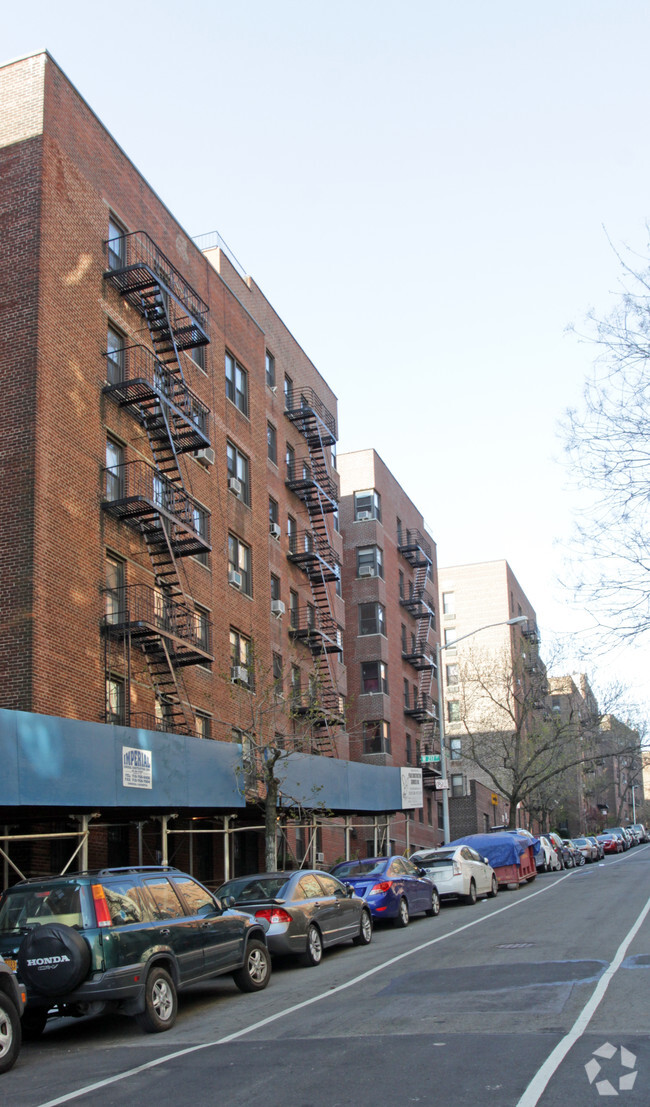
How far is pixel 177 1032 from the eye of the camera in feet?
35.3

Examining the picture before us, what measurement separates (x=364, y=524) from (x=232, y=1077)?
129 ft

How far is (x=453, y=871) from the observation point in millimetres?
24828

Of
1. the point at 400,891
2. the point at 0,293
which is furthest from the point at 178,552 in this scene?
the point at 400,891

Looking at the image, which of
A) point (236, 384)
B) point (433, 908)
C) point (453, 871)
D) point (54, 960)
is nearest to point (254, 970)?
point (54, 960)

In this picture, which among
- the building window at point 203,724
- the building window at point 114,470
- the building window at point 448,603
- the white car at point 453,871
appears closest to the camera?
the building window at point 114,470

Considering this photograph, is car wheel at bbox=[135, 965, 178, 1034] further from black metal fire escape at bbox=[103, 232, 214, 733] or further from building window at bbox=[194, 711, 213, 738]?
building window at bbox=[194, 711, 213, 738]

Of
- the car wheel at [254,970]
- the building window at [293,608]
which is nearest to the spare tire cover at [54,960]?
the car wheel at [254,970]

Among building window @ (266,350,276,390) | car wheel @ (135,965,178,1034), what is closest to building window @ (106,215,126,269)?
building window @ (266,350,276,390)

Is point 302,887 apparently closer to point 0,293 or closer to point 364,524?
point 0,293

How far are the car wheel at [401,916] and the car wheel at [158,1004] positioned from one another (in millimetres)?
9767

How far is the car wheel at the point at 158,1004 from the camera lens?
10633 millimetres

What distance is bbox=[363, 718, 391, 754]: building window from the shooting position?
4400 cm

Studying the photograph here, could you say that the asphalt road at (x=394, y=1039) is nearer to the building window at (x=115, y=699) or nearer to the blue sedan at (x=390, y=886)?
the blue sedan at (x=390, y=886)

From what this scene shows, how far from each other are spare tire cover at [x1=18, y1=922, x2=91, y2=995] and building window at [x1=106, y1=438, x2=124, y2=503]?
1408 centimetres
